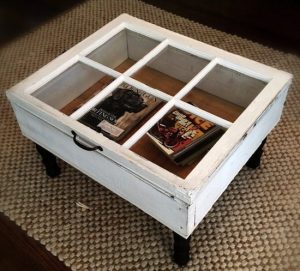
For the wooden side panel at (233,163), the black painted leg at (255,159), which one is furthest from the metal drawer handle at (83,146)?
the black painted leg at (255,159)

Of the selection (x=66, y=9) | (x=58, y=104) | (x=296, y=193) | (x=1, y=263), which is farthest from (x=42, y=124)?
(x=66, y=9)

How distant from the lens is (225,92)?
46.6 inches

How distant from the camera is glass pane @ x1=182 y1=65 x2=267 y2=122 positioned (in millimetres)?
1136

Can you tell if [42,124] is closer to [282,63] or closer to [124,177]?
[124,177]

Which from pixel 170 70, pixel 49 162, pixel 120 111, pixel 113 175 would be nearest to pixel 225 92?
pixel 170 70

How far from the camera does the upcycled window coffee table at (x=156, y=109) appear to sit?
93 centimetres

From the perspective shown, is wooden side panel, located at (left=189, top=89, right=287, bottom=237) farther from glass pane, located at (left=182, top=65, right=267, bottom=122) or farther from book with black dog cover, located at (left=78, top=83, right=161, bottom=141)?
book with black dog cover, located at (left=78, top=83, right=161, bottom=141)

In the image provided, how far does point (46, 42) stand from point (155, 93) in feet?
3.17

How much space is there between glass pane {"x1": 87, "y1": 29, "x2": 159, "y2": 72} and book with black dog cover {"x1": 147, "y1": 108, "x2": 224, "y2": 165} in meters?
0.29

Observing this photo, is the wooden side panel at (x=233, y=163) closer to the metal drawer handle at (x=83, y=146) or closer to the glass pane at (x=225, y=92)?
the glass pane at (x=225, y=92)

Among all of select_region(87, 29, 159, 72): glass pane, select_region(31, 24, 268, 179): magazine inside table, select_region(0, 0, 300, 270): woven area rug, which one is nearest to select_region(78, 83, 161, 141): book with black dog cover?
select_region(31, 24, 268, 179): magazine inside table

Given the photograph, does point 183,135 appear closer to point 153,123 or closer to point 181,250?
point 153,123

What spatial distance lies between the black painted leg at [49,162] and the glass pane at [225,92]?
1.41 feet

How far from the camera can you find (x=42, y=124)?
43.3 inches
